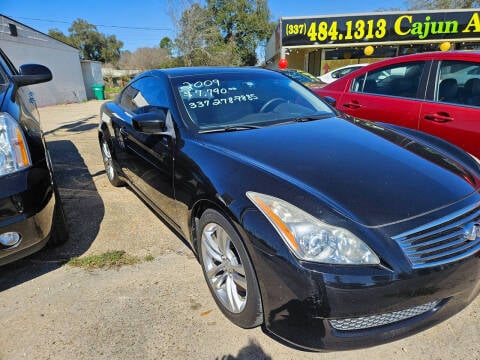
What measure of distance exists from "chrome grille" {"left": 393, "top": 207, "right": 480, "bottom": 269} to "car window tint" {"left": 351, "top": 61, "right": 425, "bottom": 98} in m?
2.39

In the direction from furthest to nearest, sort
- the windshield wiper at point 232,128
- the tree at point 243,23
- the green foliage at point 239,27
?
the tree at point 243,23
the green foliage at point 239,27
the windshield wiper at point 232,128

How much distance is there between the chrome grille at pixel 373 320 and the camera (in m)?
1.47

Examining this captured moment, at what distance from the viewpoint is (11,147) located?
2.09m

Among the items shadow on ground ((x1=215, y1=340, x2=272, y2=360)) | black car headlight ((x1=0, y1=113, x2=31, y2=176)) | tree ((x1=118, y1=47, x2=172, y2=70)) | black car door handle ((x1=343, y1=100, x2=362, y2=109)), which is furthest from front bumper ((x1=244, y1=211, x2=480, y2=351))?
tree ((x1=118, y1=47, x2=172, y2=70))

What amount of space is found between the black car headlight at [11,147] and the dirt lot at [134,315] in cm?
85

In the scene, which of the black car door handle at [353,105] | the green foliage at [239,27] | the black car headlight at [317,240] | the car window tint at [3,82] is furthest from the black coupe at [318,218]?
the green foliage at [239,27]

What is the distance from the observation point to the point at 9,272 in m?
2.51

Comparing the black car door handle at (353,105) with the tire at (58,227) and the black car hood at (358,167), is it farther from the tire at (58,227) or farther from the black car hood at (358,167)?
the tire at (58,227)

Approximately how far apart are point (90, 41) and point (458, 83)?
59591 millimetres

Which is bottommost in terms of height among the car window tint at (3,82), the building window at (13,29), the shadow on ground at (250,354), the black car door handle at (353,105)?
the shadow on ground at (250,354)

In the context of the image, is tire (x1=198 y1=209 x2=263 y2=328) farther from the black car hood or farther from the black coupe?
the black car hood

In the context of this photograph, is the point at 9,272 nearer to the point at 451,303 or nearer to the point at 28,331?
the point at 28,331

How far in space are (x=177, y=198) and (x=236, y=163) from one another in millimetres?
616

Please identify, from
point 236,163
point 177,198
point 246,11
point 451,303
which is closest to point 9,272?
point 177,198
